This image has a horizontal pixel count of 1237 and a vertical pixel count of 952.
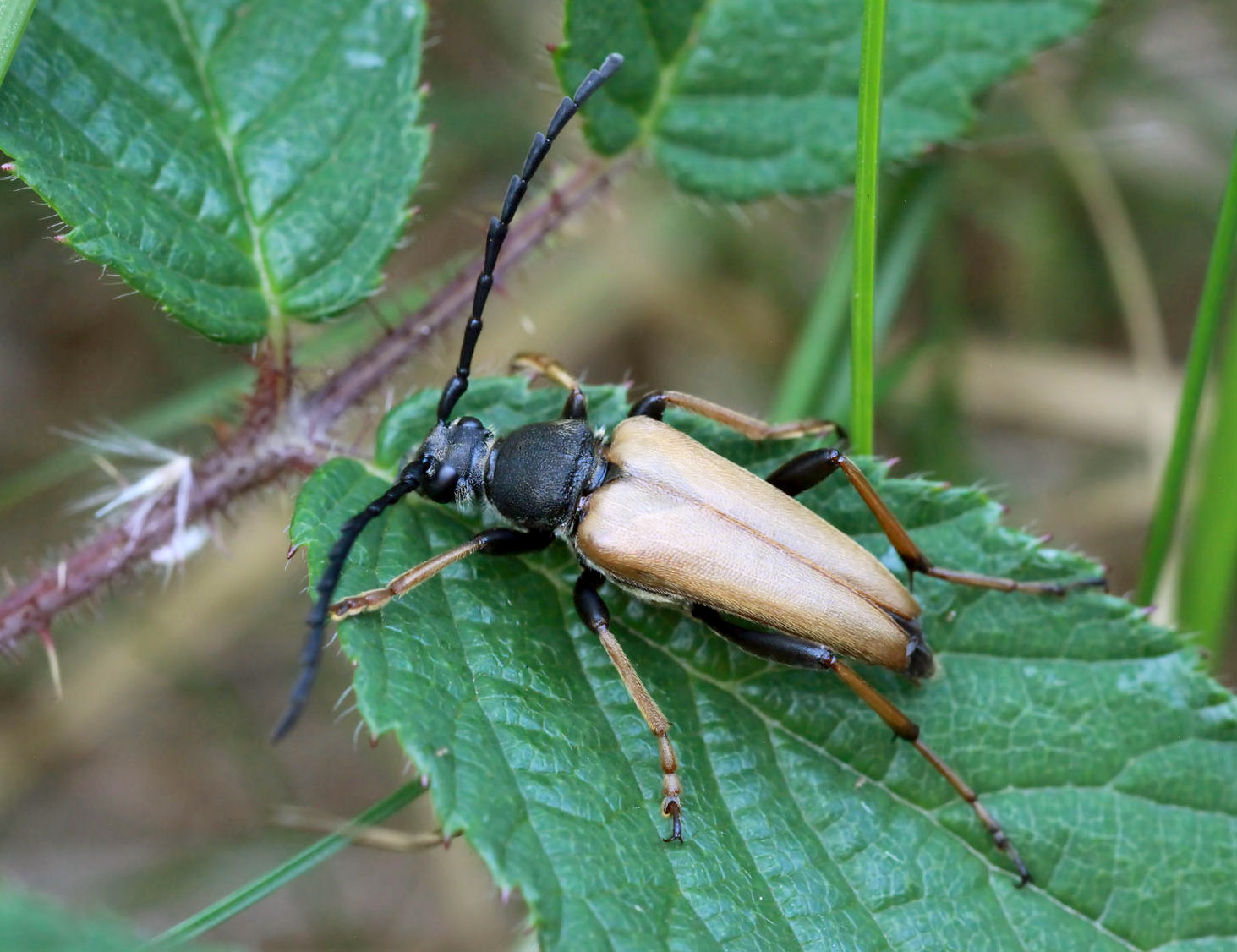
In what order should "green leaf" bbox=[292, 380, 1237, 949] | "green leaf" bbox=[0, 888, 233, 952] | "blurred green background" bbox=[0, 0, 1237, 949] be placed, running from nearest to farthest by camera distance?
"green leaf" bbox=[0, 888, 233, 952] → "green leaf" bbox=[292, 380, 1237, 949] → "blurred green background" bbox=[0, 0, 1237, 949]

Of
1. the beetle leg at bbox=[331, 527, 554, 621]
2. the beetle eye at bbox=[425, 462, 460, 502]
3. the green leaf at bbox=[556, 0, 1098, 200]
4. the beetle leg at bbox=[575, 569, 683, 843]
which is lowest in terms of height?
the beetle leg at bbox=[575, 569, 683, 843]

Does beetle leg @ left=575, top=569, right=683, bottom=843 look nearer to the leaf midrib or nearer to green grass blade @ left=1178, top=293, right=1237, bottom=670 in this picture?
the leaf midrib

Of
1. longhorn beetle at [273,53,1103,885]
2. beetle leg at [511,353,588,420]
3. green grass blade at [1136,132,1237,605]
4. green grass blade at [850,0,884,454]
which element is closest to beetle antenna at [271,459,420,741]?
longhorn beetle at [273,53,1103,885]

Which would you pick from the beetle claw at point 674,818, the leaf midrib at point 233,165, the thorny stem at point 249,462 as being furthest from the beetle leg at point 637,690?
the leaf midrib at point 233,165

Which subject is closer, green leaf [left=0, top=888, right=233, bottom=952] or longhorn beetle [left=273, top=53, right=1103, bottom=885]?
green leaf [left=0, top=888, right=233, bottom=952]

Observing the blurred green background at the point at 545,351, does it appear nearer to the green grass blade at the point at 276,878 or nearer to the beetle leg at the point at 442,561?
the beetle leg at the point at 442,561

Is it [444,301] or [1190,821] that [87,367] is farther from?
[1190,821]

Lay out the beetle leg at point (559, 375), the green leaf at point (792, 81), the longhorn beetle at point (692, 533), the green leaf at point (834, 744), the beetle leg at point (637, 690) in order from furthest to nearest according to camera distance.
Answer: the green leaf at point (792, 81) → the beetle leg at point (559, 375) → the longhorn beetle at point (692, 533) → the beetle leg at point (637, 690) → the green leaf at point (834, 744)

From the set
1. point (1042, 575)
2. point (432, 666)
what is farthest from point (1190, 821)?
point (432, 666)
